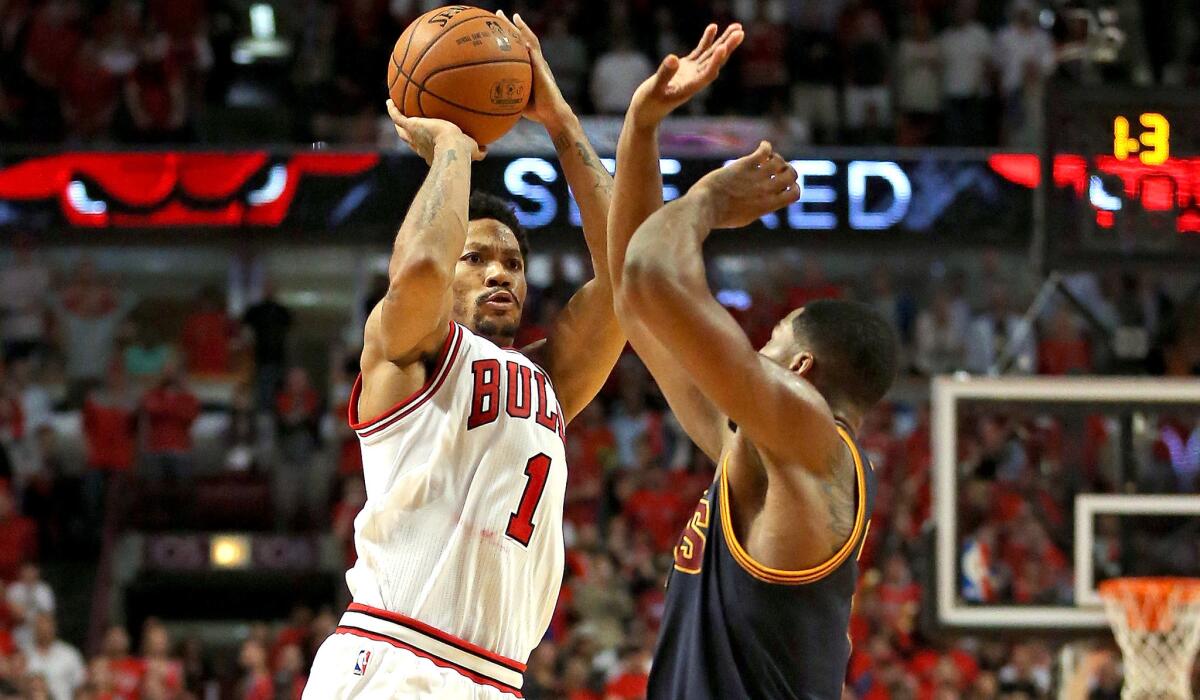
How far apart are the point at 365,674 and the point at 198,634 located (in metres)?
9.75

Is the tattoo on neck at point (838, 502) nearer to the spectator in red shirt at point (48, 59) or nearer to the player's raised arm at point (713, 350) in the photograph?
the player's raised arm at point (713, 350)

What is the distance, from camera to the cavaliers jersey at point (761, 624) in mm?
3225

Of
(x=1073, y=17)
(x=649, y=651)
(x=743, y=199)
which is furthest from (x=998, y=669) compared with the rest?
(x=743, y=199)

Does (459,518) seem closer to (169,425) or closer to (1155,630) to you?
(1155,630)

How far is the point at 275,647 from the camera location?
457 inches

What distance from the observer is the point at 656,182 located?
366 cm

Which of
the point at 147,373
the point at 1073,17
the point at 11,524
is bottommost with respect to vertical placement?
the point at 11,524

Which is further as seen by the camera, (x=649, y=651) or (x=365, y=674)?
(x=649, y=651)

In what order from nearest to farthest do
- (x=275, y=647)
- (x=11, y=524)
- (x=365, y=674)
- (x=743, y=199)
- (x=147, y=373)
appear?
(x=743, y=199)
(x=365, y=674)
(x=275, y=647)
(x=11, y=524)
(x=147, y=373)

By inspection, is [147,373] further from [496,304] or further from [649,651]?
[496,304]

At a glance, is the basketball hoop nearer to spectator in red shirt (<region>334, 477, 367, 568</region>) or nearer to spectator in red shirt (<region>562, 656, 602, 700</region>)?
spectator in red shirt (<region>562, 656, 602, 700</region>)

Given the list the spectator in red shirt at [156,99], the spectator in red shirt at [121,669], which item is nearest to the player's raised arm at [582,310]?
the spectator in red shirt at [121,669]

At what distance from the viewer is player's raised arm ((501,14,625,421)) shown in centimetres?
451

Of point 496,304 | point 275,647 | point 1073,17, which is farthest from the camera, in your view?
point 275,647
